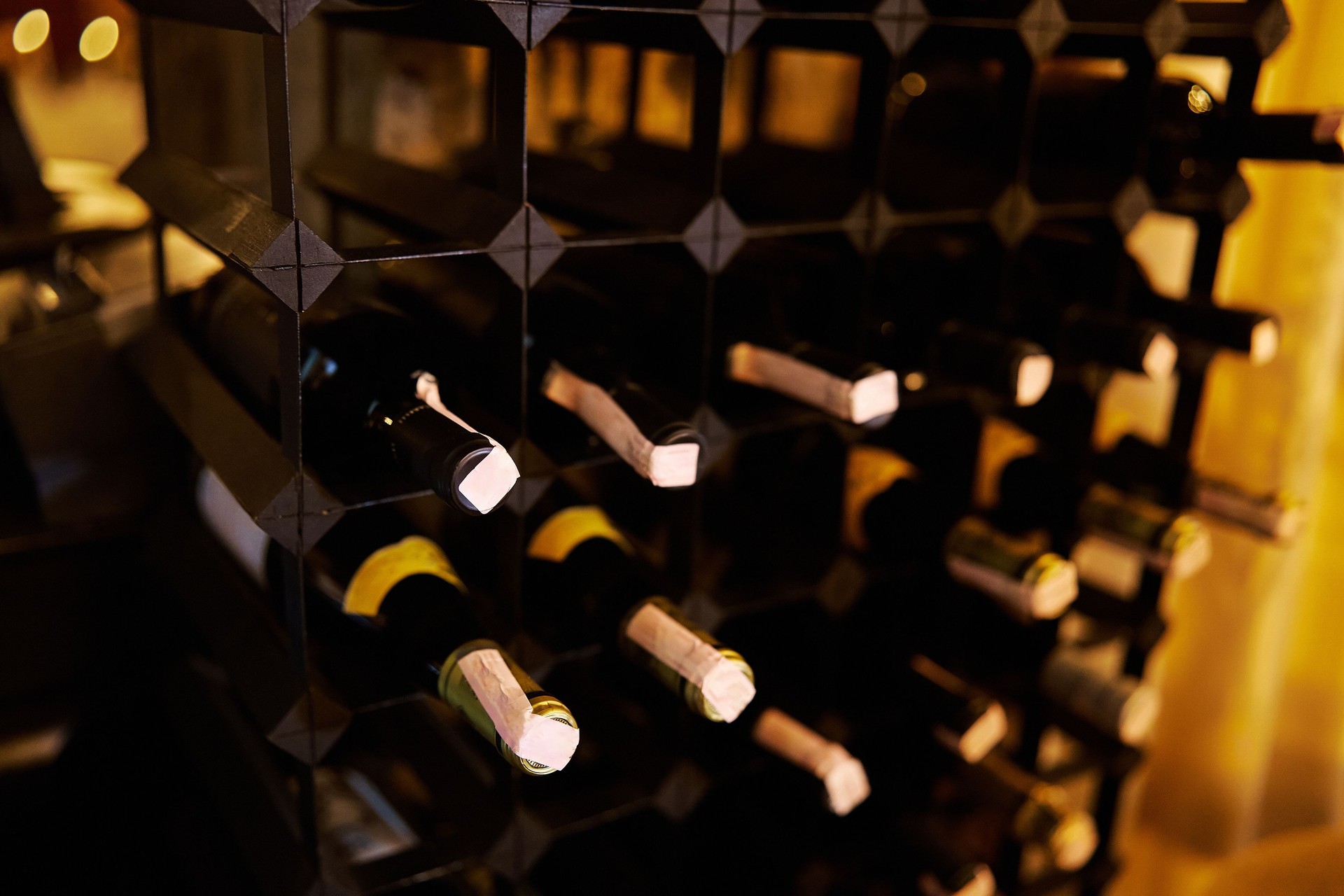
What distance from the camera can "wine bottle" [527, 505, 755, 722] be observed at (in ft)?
1.86

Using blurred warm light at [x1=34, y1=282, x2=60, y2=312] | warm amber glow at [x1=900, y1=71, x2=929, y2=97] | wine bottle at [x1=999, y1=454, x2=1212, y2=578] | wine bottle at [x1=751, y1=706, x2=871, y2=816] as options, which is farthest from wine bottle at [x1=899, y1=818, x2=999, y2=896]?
blurred warm light at [x1=34, y1=282, x2=60, y2=312]

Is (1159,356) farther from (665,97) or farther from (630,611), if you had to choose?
→ (665,97)

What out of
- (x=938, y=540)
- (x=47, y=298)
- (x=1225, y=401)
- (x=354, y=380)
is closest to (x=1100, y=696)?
(x=938, y=540)

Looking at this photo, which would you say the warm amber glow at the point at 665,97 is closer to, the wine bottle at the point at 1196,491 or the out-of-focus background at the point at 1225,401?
the out-of-focus background at the point at 1225,401

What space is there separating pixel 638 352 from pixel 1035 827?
1.57 ft

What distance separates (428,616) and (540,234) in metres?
0.22

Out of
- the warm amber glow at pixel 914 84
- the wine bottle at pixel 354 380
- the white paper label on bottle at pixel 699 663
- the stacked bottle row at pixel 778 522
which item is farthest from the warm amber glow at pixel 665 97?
the white paper label on bottle at pixel 699 663

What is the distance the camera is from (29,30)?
3.48 ft

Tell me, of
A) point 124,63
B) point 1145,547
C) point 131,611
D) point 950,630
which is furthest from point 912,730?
point 124,63

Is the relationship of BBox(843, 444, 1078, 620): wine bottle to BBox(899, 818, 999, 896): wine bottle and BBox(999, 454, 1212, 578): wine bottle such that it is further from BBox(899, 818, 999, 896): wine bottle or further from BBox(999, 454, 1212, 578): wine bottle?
BBox(899, 818, 999, 896): wine bottle

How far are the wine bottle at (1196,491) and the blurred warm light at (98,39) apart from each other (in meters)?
1.04

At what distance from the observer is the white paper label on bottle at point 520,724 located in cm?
50

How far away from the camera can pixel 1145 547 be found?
2.65 feet

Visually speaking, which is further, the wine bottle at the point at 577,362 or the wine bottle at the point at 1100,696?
the wine bottle at the point at 1100,696
